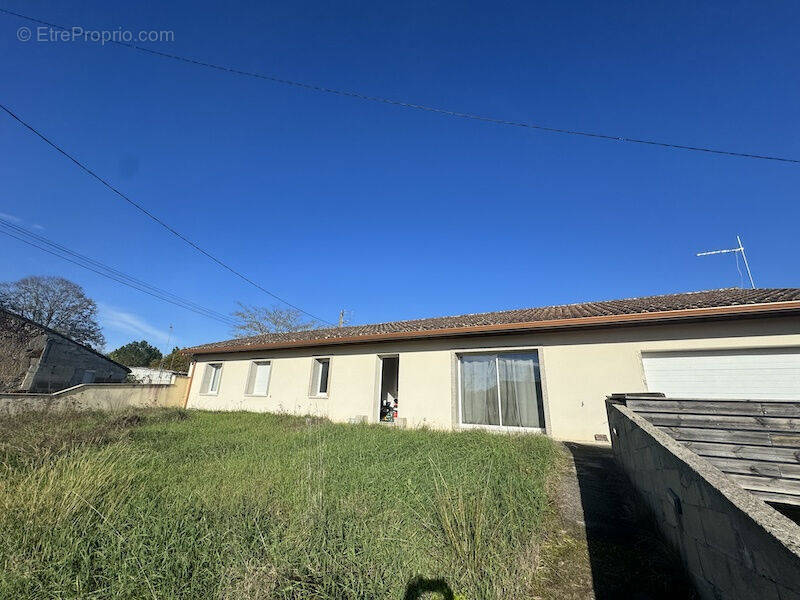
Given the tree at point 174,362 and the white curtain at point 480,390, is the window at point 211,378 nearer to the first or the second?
the white curtain at point 480,390

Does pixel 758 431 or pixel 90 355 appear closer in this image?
pixel 758 431

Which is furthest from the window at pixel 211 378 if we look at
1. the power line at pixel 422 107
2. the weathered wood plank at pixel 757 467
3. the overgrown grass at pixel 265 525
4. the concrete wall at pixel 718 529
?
the weathered wood plank at pixel 757 467

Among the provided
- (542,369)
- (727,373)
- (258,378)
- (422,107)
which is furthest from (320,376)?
(727,373)

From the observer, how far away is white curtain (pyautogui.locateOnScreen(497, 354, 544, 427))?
7.12 m

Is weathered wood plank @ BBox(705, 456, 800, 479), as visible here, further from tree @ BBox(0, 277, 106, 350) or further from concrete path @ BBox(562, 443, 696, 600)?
tree @ BBox(0, 277, 106, 350)

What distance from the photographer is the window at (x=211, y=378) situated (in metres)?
13.1

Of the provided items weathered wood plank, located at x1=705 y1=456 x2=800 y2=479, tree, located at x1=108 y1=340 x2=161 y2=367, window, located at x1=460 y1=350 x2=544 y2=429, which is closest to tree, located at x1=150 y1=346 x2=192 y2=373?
tree, located at x1=108 y1=340 x2=161 y2=367

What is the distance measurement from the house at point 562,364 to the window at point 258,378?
1.27m

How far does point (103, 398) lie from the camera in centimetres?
1198

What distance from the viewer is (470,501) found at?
284cm

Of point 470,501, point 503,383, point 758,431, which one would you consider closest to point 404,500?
point 470,501

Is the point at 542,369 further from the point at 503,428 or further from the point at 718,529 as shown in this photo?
the point at 718,529

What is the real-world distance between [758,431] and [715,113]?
280 inches

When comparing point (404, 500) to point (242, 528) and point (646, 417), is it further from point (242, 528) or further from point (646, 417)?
point (646, 417)
